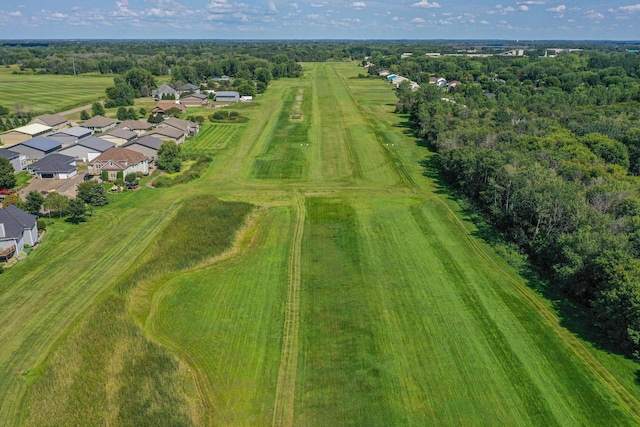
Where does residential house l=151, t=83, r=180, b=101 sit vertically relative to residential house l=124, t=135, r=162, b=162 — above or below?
above

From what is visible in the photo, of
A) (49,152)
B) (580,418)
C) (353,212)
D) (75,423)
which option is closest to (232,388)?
(75,423)

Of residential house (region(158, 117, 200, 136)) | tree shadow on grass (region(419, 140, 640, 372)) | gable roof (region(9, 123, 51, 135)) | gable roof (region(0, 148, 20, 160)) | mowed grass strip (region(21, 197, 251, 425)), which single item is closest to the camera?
mowed grass strip (region(21, 197, 251, 425))

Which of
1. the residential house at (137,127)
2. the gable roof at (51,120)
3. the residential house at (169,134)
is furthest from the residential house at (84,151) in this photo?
the gable roof at (51,120)

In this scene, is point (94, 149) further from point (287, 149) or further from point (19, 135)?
point (287, 149)

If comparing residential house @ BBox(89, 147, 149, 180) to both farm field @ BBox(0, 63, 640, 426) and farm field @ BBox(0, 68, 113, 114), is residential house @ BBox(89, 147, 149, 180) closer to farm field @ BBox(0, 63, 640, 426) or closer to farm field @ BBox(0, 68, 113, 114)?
farm field @ BBox(0, 63, 640, 426)

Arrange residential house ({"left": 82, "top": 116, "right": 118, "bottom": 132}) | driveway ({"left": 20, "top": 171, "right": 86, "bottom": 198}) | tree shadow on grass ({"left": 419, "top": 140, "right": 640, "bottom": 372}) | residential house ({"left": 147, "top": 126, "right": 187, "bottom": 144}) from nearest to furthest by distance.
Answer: tree shadow on grass ({"left": 419, "top": 140, "right": 640, "bottom": 372}) → driveway ({"left": 20, "top": 171, "right": 86, "bottom": 198}) → residential house ({"left": 147, "top": 126, "right": 187, "bottom": 144}) → residential house ({"left": 82, "top": 116, "right": 118, "bottom": 132})

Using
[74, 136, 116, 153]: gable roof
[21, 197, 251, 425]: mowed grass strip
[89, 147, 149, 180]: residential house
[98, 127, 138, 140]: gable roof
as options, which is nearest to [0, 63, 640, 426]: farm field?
[21, 197, 251, 425]: mowed grass strip

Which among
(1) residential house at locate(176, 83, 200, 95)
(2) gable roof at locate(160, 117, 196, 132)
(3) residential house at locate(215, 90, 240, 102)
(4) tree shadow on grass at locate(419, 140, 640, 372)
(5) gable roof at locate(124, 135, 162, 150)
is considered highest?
(1) residential house at locate(176, 83, 200, 95)

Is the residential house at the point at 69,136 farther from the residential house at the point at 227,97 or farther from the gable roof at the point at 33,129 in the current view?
the residential house at the point at 227,97
